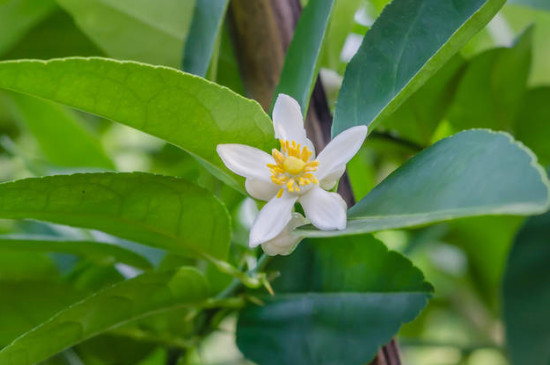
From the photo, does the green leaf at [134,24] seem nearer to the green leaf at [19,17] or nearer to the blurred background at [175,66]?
the blurred background at [175,66]

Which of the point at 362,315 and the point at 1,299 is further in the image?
the point at 1,299

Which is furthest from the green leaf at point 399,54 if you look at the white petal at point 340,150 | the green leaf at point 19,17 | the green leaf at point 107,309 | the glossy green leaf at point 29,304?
the green leaf at point 19,17

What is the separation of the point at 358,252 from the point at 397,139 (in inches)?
9.3

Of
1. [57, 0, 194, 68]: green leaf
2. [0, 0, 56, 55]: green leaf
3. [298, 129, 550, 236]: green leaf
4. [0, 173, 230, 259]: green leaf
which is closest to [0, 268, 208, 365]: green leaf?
[0, 173, 230, 259]: green leaf

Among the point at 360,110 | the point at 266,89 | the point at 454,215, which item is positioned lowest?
the point at 454,215

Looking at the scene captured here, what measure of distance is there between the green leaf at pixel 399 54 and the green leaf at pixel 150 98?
0.06m

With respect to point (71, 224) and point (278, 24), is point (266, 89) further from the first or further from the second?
point (71, 224)

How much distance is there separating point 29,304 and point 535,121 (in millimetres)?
530

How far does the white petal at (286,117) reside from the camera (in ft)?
1.27

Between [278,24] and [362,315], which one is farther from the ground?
[278,24]

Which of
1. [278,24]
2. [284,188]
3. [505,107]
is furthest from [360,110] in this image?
[505,107]

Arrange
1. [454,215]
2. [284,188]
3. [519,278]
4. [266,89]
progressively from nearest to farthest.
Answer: [454,215] < [284,188] < [266,89] < [519,278]

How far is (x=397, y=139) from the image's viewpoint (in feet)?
2.15

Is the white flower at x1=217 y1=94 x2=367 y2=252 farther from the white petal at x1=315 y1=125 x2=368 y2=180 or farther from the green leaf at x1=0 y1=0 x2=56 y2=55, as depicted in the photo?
the green leaf at x1=0 y1=0 x2=56 y2=55
